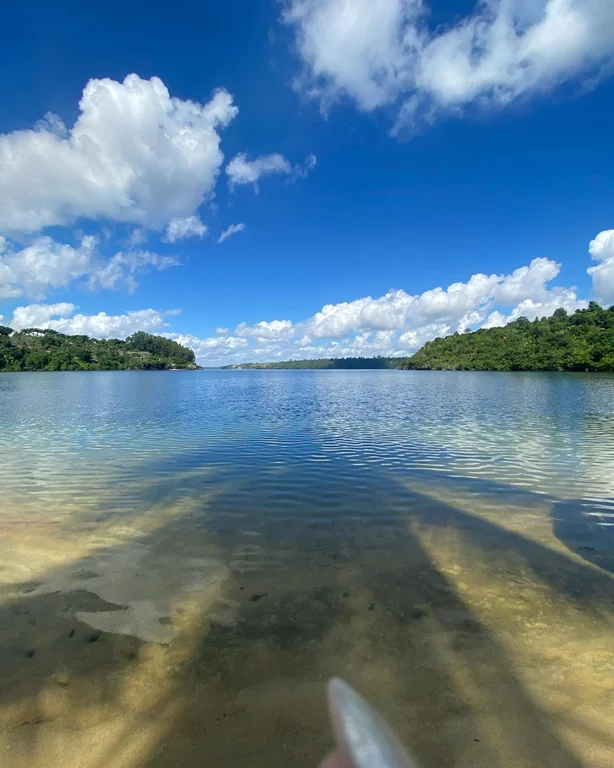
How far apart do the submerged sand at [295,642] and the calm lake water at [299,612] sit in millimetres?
26

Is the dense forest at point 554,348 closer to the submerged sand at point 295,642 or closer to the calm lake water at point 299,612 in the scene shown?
the calm lake water at point 299,612

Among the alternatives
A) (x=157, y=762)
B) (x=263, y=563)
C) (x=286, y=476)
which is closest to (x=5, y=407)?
(x=286, y=476)

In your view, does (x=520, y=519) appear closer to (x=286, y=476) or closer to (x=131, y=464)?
(x=286, y=476)

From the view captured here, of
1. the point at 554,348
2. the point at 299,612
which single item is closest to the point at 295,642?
the point at 299,612

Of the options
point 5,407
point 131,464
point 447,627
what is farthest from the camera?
point 5,407

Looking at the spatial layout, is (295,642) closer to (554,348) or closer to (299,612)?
(299,612)

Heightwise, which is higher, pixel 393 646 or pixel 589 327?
pixel 589 327

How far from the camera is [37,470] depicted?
15445 millimetres

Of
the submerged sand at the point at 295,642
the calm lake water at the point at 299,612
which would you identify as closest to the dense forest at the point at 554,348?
the calm lake water at the point at 299,612

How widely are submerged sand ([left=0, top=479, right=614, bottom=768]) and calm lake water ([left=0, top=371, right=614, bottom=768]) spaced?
0.03 meters

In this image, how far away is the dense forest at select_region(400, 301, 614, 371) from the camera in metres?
128

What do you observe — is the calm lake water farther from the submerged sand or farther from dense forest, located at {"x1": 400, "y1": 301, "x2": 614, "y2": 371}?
dense forest, located at {"x1": 400, "y1": 301, "x2": 614, "y2": 371}

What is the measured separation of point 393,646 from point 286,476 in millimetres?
9048

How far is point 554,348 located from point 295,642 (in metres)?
174
